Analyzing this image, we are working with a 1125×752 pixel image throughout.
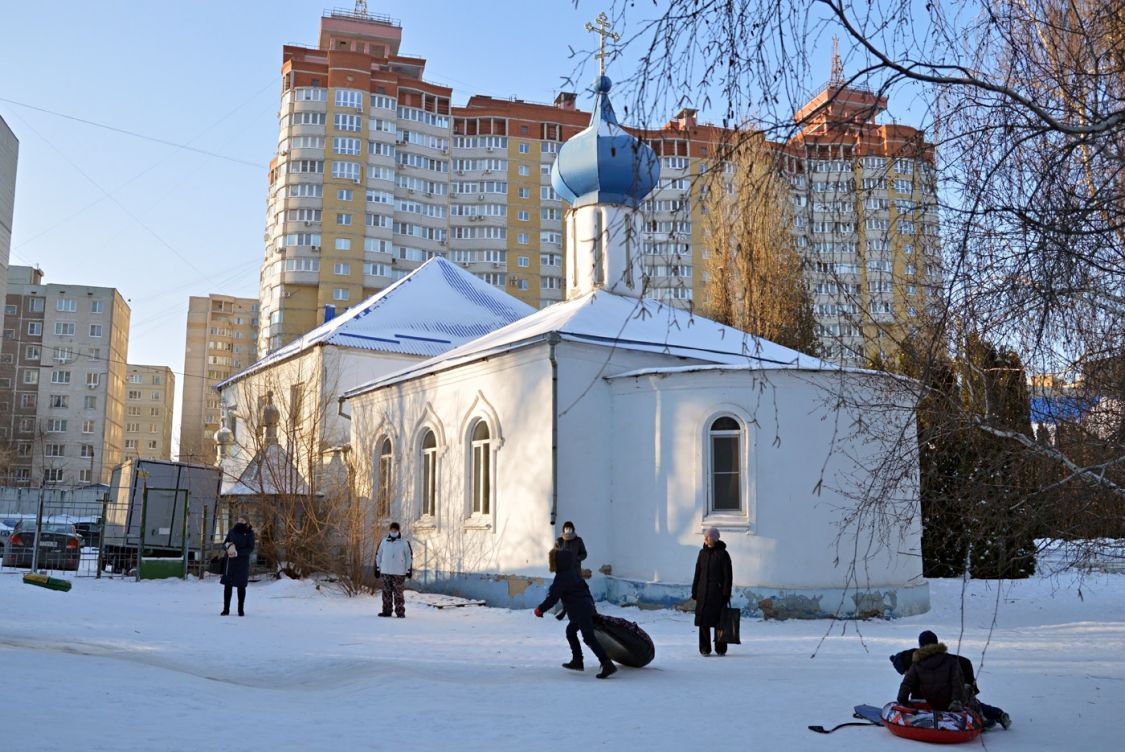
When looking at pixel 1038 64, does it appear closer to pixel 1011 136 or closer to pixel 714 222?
pixel 1011 136

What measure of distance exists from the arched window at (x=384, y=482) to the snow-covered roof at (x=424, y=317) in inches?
189

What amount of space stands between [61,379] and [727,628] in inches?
3356

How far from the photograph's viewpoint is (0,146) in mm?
37781

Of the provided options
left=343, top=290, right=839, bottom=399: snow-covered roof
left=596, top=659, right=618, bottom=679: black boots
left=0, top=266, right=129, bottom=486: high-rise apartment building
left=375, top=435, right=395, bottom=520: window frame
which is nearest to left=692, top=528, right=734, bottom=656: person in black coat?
left=596, top=659, right=618, bottom=679: black boots

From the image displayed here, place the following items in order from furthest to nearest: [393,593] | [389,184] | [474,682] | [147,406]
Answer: [147,406]
[389,184]
[393,593]
[474,682]

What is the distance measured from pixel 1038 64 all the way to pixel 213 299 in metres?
121

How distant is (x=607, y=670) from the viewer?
33.4 feet

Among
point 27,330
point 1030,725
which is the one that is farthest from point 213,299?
point 1030,725

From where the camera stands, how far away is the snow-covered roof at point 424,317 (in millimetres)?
27234

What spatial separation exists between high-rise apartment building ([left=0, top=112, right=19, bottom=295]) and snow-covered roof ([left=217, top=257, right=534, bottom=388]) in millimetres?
15125

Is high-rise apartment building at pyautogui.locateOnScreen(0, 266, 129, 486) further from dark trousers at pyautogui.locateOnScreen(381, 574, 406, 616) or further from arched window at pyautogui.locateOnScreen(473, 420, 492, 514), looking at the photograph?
dark trousers at pyautogui.locateOnScreen(381, 574, 406, 616)

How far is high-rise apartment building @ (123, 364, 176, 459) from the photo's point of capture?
11562 cm

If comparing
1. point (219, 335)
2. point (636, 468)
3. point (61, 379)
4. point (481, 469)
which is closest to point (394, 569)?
point (481, 469)

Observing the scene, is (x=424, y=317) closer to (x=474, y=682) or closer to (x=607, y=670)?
(x=607, y=670)
